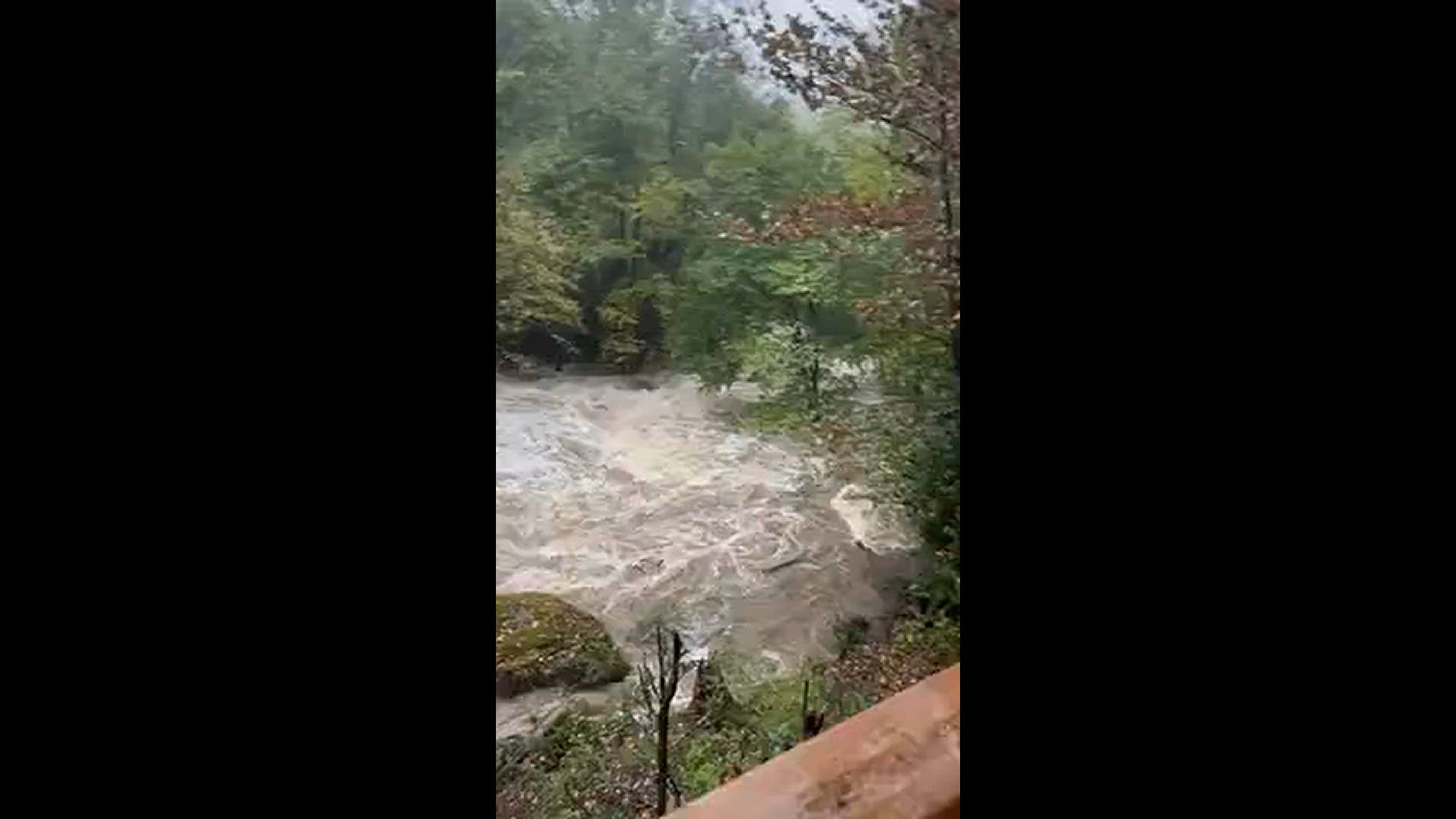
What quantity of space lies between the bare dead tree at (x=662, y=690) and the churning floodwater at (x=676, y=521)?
0.02 meters

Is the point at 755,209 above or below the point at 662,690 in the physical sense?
above

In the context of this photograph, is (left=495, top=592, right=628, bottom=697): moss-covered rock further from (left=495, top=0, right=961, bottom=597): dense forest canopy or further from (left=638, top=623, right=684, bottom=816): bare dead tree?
(left=495, top=0, right=961, bottom=597): dense forest canopy

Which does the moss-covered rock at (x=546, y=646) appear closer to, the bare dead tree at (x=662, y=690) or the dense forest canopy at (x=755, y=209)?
the bare dead tree at (x=662, y=690)

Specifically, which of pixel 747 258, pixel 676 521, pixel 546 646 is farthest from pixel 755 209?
pixel 546 646

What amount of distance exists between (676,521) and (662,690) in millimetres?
203

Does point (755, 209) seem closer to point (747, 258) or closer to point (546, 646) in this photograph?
point (747, 258)

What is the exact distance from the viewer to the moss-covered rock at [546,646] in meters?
1.06

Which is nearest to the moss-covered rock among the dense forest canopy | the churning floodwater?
A: the churning floodwater

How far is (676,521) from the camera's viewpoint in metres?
1.19

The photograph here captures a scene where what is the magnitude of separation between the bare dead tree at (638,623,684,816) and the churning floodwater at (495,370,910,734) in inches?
0.9

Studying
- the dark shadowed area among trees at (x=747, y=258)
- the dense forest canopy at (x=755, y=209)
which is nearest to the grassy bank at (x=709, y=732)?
the dark shadowed area among trees at (x=747, y=258)
